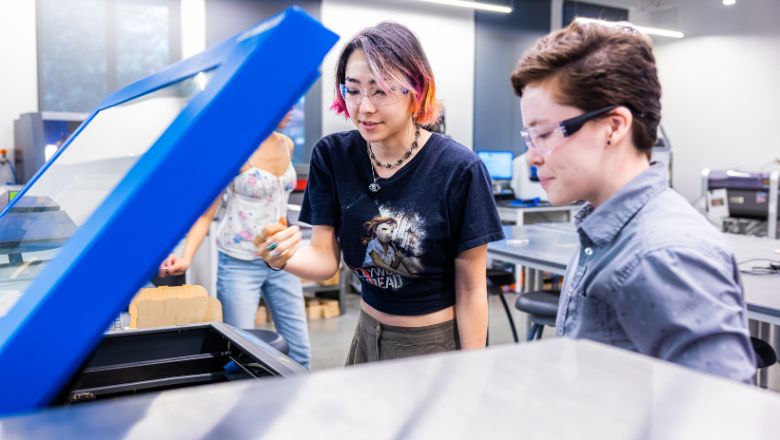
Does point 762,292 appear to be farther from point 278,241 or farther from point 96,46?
point 96,46

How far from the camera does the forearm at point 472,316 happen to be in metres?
1.45

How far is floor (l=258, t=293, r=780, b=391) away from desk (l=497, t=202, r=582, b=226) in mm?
990

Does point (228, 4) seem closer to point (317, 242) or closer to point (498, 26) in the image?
point (498, 26)

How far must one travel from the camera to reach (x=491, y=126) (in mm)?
7625

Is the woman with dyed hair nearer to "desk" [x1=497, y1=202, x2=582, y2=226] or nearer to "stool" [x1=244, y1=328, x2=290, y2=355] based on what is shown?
"stool" [x1=244, y1=328, x2=290, y2=355]

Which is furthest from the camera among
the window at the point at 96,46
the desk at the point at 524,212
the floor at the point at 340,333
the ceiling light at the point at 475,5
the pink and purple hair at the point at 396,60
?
the ceiling light at the point at 475,5

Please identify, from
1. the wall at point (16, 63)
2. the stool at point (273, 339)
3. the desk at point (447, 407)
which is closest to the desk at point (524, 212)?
the wall at point (16, 63)

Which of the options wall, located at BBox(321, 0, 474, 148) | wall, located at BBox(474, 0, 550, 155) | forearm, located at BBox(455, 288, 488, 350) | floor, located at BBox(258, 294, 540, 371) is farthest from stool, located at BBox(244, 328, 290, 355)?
wall, located at BBox(474, 0, 550, 155)

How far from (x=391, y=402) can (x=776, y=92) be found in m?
9.02

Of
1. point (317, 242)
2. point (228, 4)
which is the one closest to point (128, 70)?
point (228, 4)

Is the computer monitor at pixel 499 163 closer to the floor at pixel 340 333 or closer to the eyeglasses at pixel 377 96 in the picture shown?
the floor at pixel 340 333

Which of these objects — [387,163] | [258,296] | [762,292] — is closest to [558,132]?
[387,163]

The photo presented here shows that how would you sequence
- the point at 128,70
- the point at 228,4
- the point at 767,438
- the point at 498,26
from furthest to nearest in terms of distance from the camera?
the point at 498,26
the point at 228,4
the point at 128,70
the point at 767,438

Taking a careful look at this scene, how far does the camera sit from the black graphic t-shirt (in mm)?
1409
